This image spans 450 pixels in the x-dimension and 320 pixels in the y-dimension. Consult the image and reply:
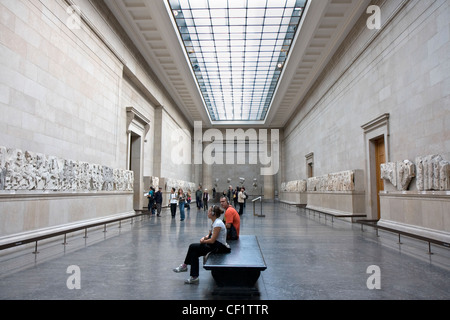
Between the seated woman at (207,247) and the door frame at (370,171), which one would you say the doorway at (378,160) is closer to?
the door frame at (370,171)

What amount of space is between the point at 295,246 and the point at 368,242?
212 cm

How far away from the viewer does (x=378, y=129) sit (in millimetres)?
12062

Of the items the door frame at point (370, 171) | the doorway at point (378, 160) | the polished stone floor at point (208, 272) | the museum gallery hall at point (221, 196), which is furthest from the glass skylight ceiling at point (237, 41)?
the polished stone floor at point (208, 272)

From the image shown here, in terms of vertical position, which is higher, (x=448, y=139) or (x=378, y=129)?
(x=378, y=129)

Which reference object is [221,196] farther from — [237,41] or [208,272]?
[237,41]

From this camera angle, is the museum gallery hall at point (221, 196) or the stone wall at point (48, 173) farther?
the stone wall at point (48, 173)

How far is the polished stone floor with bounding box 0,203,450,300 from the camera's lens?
14.2 ft

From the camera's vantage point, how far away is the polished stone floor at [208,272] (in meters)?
4.34

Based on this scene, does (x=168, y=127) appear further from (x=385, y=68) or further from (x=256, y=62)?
(x=385, y=68)

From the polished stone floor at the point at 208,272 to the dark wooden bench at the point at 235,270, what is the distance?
23cm

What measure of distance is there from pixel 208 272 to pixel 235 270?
4.08ft

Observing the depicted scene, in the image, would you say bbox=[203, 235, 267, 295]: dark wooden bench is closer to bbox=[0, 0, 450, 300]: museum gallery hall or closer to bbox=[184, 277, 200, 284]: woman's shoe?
bbox=[0, 0, 450, 300]: museum gallery hall

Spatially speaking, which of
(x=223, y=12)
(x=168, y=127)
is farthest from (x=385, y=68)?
(x=168, y=127)

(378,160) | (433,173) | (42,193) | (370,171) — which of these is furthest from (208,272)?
(378,160)
